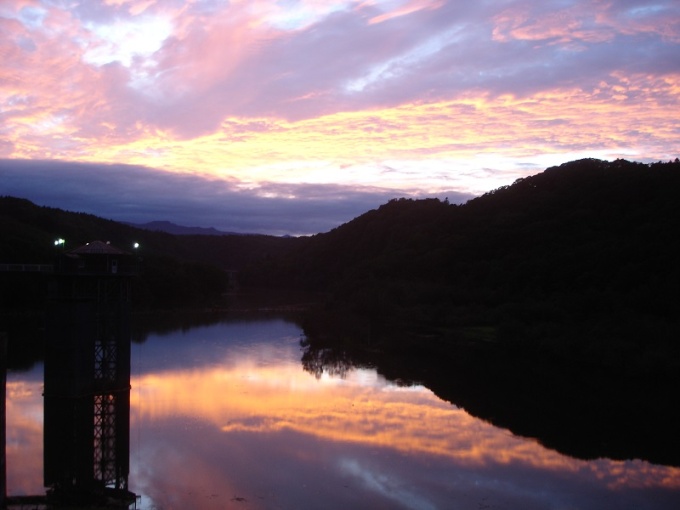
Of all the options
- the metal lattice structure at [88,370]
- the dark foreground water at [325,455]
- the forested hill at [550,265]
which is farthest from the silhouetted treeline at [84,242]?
the forested hill at [550,265]

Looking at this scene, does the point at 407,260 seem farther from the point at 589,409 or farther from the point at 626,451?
the point at 626,451

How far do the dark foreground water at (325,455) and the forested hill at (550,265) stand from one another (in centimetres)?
1248

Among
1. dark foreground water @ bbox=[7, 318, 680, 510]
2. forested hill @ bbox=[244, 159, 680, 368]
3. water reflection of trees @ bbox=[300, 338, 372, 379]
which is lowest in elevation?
dark foreground water @ bbox=[7, 318, 680, 510]

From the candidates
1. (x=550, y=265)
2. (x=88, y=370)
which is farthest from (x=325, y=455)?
(x=550, y=265)

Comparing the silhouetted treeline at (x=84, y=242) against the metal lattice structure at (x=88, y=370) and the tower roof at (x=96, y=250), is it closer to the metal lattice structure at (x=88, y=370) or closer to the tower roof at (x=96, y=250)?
the tower roof at (x=96, y=250)

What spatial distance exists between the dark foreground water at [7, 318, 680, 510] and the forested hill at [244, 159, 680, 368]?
12483 mm

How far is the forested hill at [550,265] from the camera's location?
3288cm

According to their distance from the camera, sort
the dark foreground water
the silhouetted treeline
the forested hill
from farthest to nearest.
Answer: the silhouetted treeline
the forested hill
the dark foreground water

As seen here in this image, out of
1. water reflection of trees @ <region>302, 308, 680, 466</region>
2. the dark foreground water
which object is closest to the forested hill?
water reflection of trees @ <region>302, 308, 680, 466</region>

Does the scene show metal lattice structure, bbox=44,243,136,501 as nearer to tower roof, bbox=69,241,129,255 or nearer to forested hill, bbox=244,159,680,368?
tower roof, bbox=69,241,129,255

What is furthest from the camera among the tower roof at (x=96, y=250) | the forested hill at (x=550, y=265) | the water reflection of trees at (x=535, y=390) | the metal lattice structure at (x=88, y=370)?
the forested hill at (x=550, y=265)

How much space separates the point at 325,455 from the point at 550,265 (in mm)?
29446

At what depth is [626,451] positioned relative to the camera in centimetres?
1727

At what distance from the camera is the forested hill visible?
108 ft
